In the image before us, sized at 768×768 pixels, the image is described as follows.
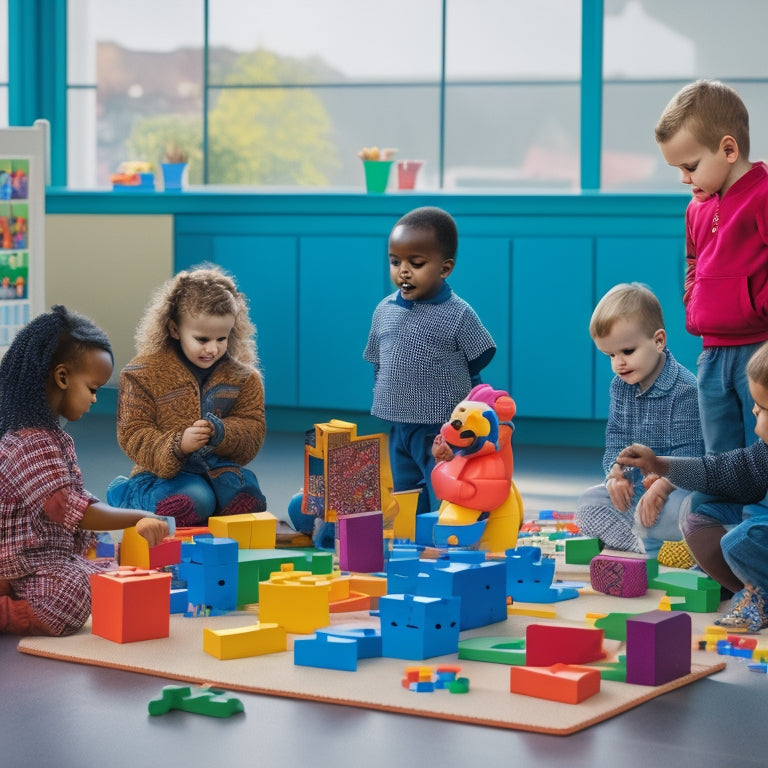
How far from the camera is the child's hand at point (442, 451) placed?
364 centimetres

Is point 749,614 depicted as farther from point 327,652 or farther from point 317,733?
point 317,733

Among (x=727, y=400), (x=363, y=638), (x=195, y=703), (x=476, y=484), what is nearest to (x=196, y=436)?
(x=476, y=484)

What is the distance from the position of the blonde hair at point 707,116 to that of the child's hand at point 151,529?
1399 millimetres

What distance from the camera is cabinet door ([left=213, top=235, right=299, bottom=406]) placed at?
6.00 metres

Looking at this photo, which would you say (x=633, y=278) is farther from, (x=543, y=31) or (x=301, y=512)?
(x=543, y=31)

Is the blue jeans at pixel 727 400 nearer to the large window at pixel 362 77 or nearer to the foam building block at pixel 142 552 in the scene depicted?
the foam building block at pixel 142 552

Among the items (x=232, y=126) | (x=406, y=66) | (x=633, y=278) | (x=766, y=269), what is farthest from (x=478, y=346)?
(x=232, y=126)

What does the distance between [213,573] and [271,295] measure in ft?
10.3

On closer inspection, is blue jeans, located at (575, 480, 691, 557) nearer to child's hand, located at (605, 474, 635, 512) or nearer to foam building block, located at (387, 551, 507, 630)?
child's hand, located at (605, 474, 635, 512)

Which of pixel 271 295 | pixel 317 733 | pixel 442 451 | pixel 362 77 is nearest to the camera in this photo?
pixel 317 733

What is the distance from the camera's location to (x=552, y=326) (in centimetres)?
566

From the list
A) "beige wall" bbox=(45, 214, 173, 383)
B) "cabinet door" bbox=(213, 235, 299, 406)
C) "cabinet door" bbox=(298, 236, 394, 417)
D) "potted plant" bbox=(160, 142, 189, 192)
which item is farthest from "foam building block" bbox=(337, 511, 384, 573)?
"potted plant" bbox=(160, 142, 189, 192)

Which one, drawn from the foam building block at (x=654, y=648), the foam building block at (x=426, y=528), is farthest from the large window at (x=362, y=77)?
the foam building block at (x=654, y=648)

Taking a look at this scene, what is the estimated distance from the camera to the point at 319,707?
2.37m
